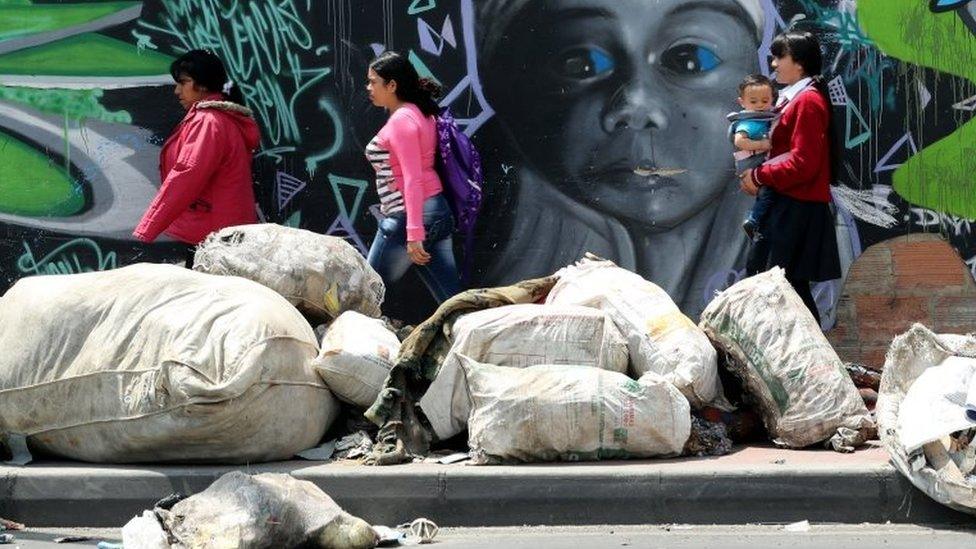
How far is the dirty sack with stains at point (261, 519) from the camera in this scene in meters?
6.20

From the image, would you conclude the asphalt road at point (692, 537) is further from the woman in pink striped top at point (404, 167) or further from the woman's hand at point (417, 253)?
the woman in pink striped top at point (404, 167)

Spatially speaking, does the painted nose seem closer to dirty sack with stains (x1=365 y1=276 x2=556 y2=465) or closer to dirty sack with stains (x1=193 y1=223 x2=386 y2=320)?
dirty sack with stains (x1=193 y1=223 x2=386 y2=320)

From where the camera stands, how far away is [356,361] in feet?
24.6

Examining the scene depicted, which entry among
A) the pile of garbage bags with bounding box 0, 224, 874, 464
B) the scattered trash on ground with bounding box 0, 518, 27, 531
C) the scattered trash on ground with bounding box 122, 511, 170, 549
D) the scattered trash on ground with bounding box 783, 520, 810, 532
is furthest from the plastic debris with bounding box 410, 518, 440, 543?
the scattered trash on ground with bounding box 0, 518, 27, 531

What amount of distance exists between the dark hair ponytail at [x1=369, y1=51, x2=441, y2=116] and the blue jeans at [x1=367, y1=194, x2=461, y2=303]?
1.62 ft

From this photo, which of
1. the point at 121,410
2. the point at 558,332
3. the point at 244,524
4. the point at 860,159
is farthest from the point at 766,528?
the point at 860,159

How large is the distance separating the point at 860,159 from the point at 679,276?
1181 mm

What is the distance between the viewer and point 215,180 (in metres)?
9.24

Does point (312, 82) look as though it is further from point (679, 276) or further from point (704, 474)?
point (704, 474)

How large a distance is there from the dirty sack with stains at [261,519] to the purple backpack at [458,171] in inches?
116

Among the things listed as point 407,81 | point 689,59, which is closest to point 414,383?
point 407,81

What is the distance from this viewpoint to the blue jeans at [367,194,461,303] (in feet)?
29.7

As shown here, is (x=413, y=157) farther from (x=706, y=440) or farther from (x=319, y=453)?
(x=706, y=440)

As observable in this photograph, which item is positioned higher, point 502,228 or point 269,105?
point 269,105
